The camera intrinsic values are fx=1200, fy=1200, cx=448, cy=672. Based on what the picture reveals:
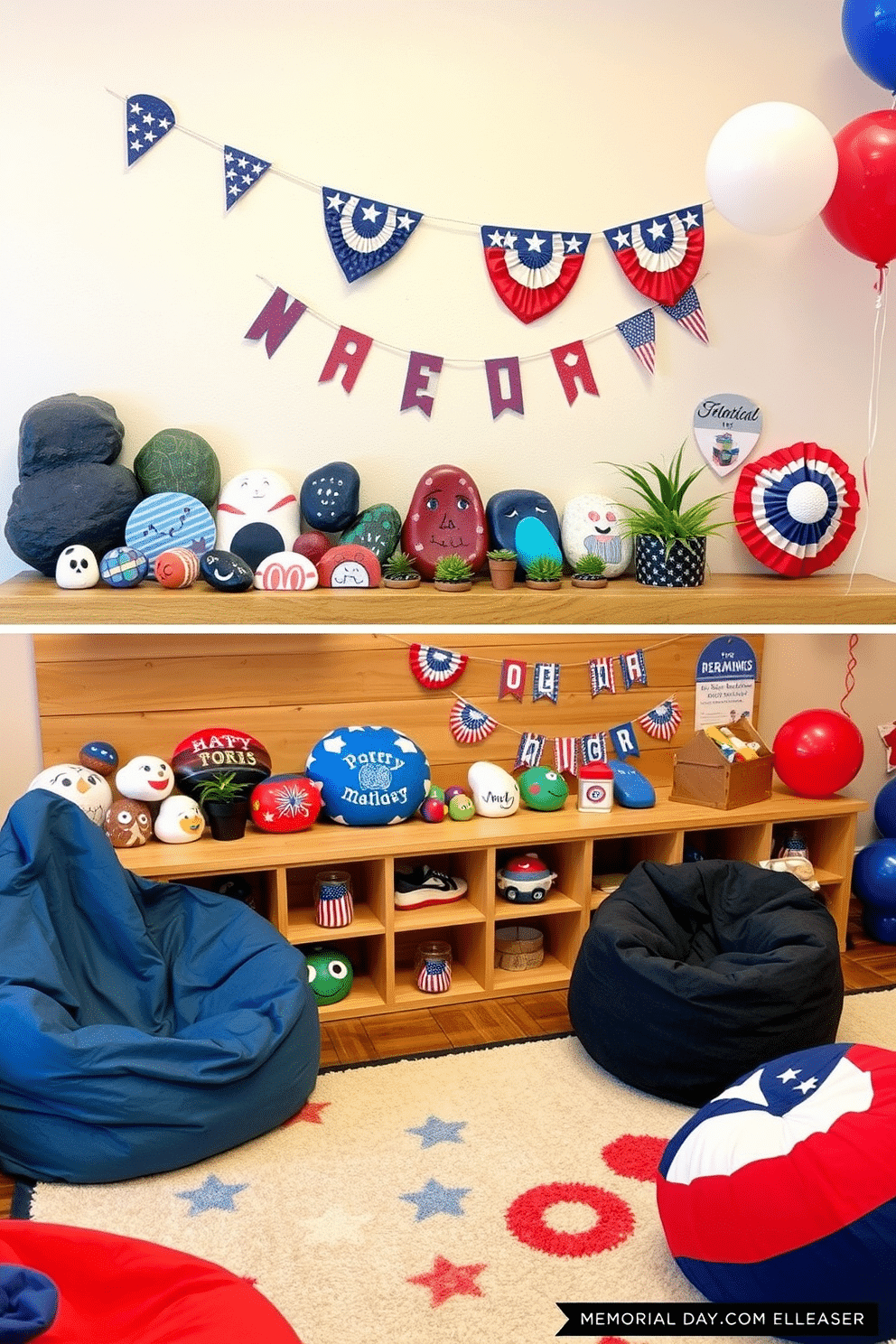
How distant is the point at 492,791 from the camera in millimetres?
3152

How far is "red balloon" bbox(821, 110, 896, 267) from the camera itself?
2654 millimetres

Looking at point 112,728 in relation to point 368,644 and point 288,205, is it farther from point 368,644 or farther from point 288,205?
point 288,205

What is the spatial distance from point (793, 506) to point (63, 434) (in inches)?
74.0

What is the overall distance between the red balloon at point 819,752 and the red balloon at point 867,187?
4.09 ft

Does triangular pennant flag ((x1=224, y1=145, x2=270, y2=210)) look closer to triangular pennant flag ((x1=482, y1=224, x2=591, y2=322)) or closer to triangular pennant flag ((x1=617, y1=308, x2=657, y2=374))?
triangular pennant flag ((x1=482, y1=224, x2=591, y2=322))

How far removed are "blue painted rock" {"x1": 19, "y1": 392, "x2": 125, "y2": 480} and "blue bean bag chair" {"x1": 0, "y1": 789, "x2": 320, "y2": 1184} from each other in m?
0.77

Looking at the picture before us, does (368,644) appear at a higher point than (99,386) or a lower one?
lower

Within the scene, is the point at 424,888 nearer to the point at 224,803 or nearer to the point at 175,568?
the point at 224,803

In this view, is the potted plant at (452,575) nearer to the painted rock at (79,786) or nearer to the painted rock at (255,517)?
the painted rock at (255,517)

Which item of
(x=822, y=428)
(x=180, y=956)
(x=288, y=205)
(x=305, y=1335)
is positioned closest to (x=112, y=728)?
(x=180, y=956)

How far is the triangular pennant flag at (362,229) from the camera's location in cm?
295

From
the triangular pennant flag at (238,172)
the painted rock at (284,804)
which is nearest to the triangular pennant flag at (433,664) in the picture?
the painted rock at (284,804)

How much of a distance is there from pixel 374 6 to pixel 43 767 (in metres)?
2.03

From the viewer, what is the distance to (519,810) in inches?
128
